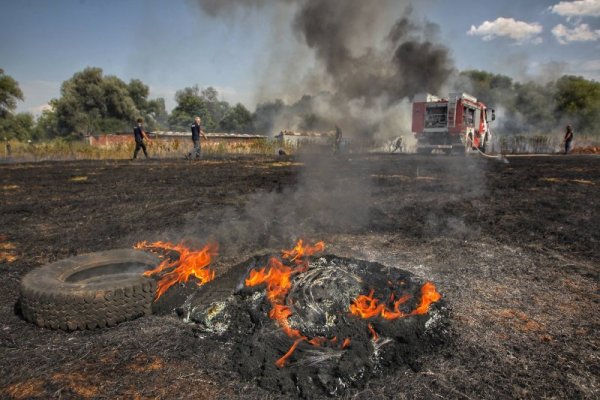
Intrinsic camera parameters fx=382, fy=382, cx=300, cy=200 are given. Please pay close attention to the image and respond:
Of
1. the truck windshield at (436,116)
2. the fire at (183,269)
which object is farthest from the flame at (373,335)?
the truck windshield at (436,116)

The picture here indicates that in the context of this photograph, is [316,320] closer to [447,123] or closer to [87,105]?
[447,123]

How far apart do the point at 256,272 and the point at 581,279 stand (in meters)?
3.80

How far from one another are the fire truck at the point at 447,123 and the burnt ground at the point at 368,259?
13303 millimetres

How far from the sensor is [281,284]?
3.51 meters

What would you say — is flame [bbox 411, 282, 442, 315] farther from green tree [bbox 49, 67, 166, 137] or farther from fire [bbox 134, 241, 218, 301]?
green tree [bbox 49, 67, 166, 137]

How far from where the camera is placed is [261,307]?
10.8 feet

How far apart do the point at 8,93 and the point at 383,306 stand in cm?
5520

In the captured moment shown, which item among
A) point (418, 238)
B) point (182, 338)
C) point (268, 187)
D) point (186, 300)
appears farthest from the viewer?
point (268, 187)

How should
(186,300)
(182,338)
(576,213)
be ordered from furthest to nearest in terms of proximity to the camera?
(576,213), (186,300), (182,338)

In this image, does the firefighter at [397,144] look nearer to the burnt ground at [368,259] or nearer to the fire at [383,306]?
the burnt ground at [368,259]

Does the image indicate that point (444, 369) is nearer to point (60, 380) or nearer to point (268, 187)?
point (60, 380)

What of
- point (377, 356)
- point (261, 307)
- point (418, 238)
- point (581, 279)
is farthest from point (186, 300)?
point (581, 279)

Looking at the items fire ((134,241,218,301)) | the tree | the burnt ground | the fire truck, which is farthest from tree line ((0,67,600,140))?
fire ((134,241,218,301))

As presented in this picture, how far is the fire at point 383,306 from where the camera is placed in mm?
3188
